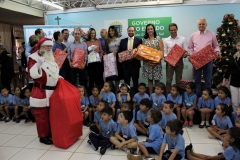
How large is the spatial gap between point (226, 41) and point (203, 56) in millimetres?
2344

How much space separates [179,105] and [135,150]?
1.26 m

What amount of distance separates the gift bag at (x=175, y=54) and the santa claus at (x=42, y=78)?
2.01 meters

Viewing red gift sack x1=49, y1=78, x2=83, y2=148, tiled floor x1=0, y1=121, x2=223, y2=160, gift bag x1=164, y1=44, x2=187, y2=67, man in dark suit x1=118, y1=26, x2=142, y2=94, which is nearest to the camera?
tiled floor x1=0, y1=121, x2=223, y2=160

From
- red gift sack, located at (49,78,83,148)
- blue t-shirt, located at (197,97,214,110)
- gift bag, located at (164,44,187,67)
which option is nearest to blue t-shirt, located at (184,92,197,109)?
blue t-shirt, located at (197,97,214,110)

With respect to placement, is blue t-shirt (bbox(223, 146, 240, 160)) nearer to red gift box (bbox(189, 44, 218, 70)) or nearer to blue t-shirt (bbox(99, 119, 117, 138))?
blue t-shirt (bbox(99, 119, 117, 138))

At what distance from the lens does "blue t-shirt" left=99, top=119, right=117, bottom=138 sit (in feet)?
9.63

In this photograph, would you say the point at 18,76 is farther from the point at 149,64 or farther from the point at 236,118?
the point at 236,118

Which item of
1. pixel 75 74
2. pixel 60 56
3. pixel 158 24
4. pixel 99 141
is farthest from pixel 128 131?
pixel 158 24

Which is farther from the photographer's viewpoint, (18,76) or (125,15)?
(18,76)

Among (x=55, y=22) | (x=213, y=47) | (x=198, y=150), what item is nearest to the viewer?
(x=198, y=150)

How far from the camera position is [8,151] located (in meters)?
2.92

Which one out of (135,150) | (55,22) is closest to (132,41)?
(135,150)

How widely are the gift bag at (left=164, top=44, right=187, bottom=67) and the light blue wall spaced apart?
246 centimetres

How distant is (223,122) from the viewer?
A: 2.98m
